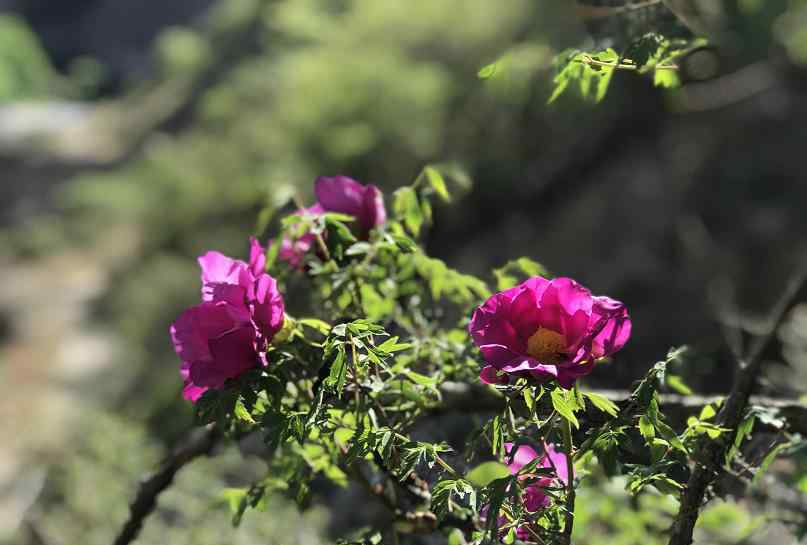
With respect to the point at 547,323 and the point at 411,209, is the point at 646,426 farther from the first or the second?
the point at 411,209

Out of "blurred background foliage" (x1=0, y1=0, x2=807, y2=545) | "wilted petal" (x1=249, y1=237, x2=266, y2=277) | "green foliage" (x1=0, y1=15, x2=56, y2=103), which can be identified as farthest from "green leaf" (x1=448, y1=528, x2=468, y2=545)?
"green foliage" (x1=0, y1=15, x2=56, y2=103)

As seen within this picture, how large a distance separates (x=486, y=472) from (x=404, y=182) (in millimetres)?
3104

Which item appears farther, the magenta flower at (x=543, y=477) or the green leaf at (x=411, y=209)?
the green leaf at (x=411, y=209)

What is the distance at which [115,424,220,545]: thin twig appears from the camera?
1.00 meters

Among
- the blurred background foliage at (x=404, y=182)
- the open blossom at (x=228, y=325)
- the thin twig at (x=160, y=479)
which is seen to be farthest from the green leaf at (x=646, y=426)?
the blurred background foliage at (x=404, y=182)

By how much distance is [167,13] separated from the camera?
41.0 feet

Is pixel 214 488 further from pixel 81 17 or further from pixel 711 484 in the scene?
pixel 81 17

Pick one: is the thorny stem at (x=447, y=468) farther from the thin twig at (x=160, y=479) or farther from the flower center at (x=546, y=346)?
the thin twig at (x=160, y=479)

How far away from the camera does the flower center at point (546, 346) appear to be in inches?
24.9

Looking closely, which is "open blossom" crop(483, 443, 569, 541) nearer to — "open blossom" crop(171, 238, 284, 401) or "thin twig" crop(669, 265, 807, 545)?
"thin twig" crop(669, 265, 807, 545)

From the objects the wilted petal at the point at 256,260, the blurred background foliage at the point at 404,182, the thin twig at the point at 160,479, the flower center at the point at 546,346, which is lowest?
the blurred background foliage at the point at 404,182

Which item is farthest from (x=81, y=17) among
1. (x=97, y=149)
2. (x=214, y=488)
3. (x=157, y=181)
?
(x=214, y=488)

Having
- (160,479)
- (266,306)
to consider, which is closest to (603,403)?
(266,306)

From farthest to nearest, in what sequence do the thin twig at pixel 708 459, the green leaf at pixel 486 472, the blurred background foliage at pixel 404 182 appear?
the blurred background foliage at pixel 404 182
the green leaf at pixel 486 472
the thin twig at pixel 708 459
